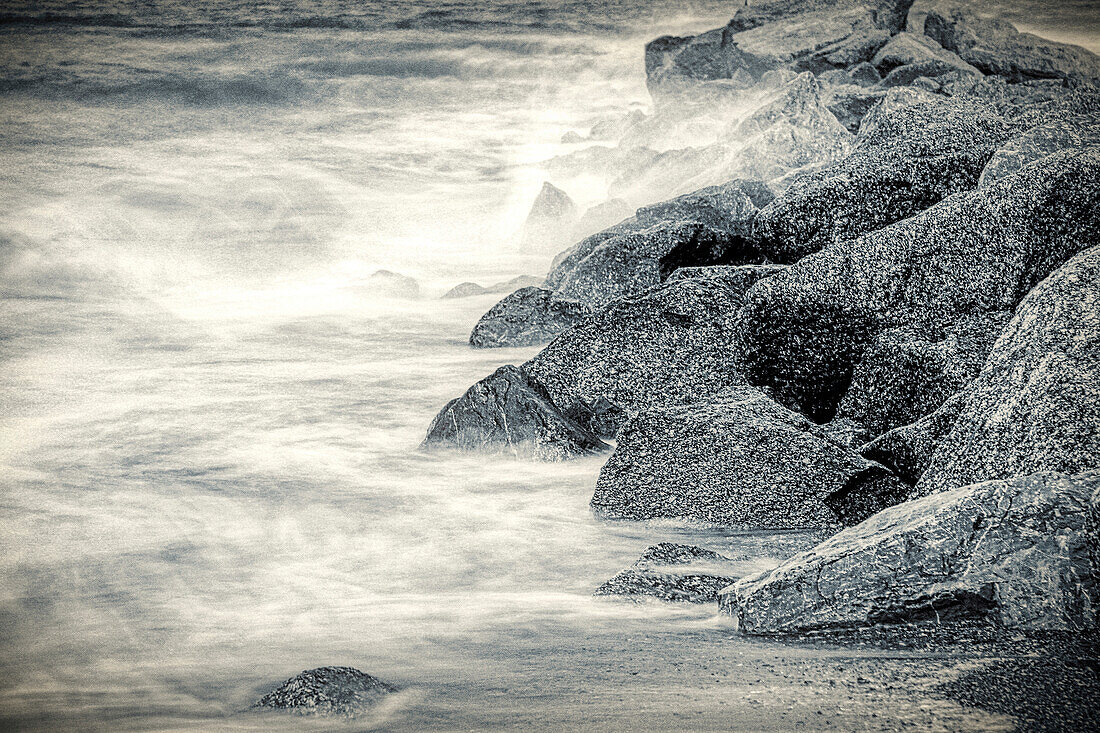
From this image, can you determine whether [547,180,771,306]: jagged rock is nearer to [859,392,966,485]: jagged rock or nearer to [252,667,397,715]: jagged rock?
[859,392,966,485]: jagged rock

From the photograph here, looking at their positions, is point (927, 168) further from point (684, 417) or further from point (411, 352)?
point (411, 352)

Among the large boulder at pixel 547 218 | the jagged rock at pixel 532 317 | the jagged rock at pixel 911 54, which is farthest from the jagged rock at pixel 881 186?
the jagged rock at pixel 911 54

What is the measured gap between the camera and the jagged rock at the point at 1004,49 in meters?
12.0

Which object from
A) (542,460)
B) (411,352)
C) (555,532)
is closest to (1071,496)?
(555,532)

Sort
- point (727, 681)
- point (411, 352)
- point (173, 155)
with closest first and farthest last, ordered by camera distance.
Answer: point (727, 681)
point (411, 352)
point (173, 155)

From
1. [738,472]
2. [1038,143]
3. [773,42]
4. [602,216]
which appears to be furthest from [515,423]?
[773,42]

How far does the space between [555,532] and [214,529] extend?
127 cm

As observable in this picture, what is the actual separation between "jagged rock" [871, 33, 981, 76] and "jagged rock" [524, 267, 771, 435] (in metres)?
9.29

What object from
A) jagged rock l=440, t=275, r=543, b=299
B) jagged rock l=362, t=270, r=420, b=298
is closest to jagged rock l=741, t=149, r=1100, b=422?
jagged rock l=440, t=275, r=543, b=299

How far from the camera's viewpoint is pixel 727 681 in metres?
2.01

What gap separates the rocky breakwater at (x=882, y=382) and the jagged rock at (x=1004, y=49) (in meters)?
7.58

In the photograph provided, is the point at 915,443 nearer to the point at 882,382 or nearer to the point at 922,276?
the point at 882,382

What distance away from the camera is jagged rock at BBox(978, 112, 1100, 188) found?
428 centimetres

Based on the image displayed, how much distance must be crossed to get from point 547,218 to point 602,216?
4.00 ft
